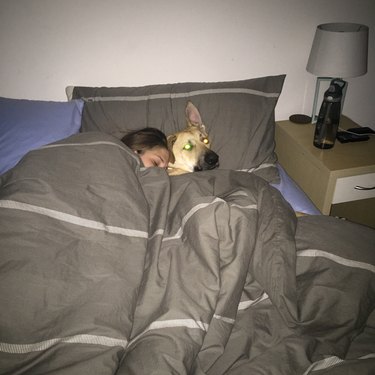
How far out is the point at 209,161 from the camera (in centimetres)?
165

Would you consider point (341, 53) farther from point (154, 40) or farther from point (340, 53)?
point (154, 40)

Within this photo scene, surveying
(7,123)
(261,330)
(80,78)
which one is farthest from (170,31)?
(261,330)

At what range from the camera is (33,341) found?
0.64 m

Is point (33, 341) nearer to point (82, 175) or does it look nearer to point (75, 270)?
point (75, 270)

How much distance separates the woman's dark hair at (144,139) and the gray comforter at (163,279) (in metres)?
0.34

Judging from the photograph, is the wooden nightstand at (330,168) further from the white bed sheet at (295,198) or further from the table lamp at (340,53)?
the table lamp at (340,53)

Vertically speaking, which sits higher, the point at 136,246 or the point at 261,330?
the point at 136,246

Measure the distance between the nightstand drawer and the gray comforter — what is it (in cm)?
66

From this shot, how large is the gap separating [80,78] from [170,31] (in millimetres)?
623

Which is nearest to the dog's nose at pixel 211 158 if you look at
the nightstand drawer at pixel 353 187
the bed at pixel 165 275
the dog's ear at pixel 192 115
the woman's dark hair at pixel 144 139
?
→ the dog's ear at pixel 192 115

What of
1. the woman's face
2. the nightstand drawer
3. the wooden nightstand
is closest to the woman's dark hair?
the woman's face

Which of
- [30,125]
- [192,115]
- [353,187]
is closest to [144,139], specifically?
[192,115]

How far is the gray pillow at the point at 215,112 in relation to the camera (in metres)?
1.59

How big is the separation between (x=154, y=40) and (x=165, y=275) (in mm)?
1477
